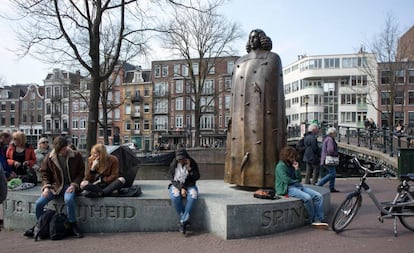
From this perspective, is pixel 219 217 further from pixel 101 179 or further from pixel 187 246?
pixel 101 179

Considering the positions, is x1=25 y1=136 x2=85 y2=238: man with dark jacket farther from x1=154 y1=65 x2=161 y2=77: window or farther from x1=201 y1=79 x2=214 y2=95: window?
x1=154 y1=65 x2=161 y2=77: window

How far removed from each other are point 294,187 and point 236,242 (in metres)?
1.66

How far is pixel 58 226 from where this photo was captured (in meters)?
6.01

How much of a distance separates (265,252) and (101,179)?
2.92 metres

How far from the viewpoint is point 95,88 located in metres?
15.0

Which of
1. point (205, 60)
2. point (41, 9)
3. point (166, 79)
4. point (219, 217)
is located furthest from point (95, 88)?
point (166, 79)

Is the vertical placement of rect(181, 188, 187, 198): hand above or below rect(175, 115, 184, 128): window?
below

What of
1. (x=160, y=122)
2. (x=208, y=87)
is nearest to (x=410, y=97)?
(x=208, y=87)

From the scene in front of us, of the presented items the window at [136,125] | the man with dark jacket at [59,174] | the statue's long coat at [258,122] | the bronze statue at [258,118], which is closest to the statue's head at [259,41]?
the bronze statue at [258,118]

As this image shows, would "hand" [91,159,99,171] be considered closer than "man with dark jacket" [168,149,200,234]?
No

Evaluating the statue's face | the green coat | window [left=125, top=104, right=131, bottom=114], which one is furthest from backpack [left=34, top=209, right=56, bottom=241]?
window [left=125, top=104, right=131, bottom=114]

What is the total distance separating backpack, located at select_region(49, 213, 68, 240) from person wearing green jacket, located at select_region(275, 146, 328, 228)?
11.4 ft

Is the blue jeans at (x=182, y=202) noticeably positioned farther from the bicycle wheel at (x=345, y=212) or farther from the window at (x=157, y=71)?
the window at (x=157, y=71)

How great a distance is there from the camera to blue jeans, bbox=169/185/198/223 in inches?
243
